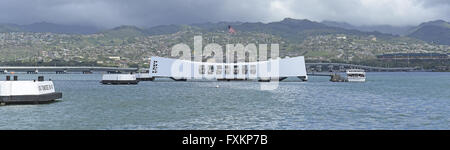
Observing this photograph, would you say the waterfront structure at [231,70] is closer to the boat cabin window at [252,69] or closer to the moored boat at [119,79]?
the boat cabin window at [252,69]

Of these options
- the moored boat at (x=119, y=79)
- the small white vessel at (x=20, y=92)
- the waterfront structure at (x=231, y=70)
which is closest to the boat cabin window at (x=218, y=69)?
the waterfront structure at (x=231, y=70)

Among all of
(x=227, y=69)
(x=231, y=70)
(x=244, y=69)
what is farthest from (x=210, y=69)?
(x=244, y=69)

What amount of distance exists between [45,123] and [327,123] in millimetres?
18059

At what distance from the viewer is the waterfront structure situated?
142625 millimetres

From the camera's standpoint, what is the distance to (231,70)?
150125 millimetres

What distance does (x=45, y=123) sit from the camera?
32250mm

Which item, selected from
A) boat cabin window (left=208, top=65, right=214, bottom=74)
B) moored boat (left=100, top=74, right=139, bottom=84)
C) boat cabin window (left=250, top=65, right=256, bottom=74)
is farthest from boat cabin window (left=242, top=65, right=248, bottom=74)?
moored boat (left=100, top=74, right=139, bottom=84)

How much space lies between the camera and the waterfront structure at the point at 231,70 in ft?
468

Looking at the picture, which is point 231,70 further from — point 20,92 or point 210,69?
point 20,92

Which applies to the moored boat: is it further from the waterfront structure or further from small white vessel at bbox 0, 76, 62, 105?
small white vessel at bbox 0, 76, 62, 105

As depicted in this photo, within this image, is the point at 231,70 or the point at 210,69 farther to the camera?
the point at 210,69

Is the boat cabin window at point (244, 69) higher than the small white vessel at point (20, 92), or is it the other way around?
the boat cabin window at point (244, 69)
